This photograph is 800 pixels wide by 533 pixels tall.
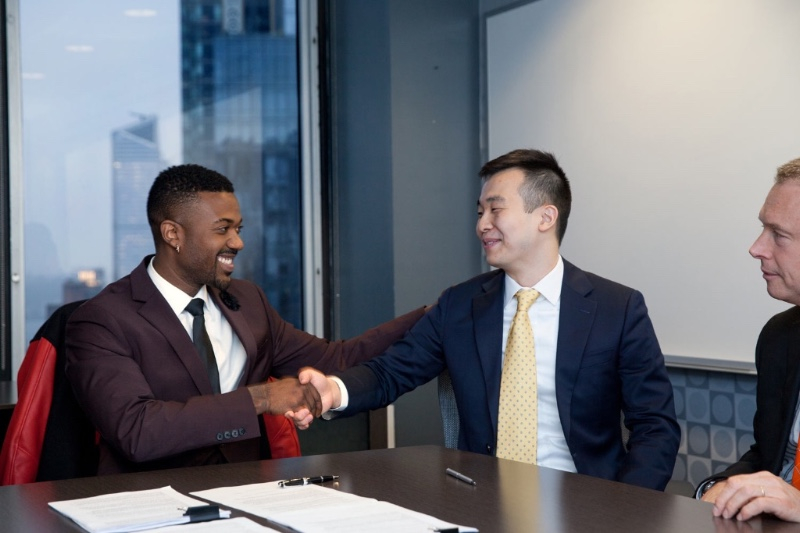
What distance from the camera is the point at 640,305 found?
2707 mm

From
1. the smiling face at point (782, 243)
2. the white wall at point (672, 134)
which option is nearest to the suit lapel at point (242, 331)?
the smiling face at point (782, 243)

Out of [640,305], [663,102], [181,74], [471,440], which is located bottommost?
[471,440]

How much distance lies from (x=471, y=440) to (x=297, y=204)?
2.70 meters

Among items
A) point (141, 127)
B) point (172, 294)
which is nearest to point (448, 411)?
point (172, 294)

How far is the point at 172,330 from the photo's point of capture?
2.67 metres

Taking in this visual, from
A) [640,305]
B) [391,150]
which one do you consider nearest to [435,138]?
[391,150]

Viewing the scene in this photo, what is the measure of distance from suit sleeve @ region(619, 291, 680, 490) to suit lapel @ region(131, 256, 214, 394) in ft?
3.74

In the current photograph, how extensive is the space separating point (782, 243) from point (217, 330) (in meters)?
1.57

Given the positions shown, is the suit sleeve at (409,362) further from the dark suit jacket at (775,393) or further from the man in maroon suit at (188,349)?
the dark suit jacket at (775,393)

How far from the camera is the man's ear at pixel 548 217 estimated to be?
286cm

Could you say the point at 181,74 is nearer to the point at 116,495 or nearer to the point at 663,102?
the point at 663,102

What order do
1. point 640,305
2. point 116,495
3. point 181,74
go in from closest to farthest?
point 116,495
point 640,305
point 181,74

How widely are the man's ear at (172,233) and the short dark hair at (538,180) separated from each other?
3.03ft

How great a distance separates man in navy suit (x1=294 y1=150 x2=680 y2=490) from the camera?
261 centimetres
